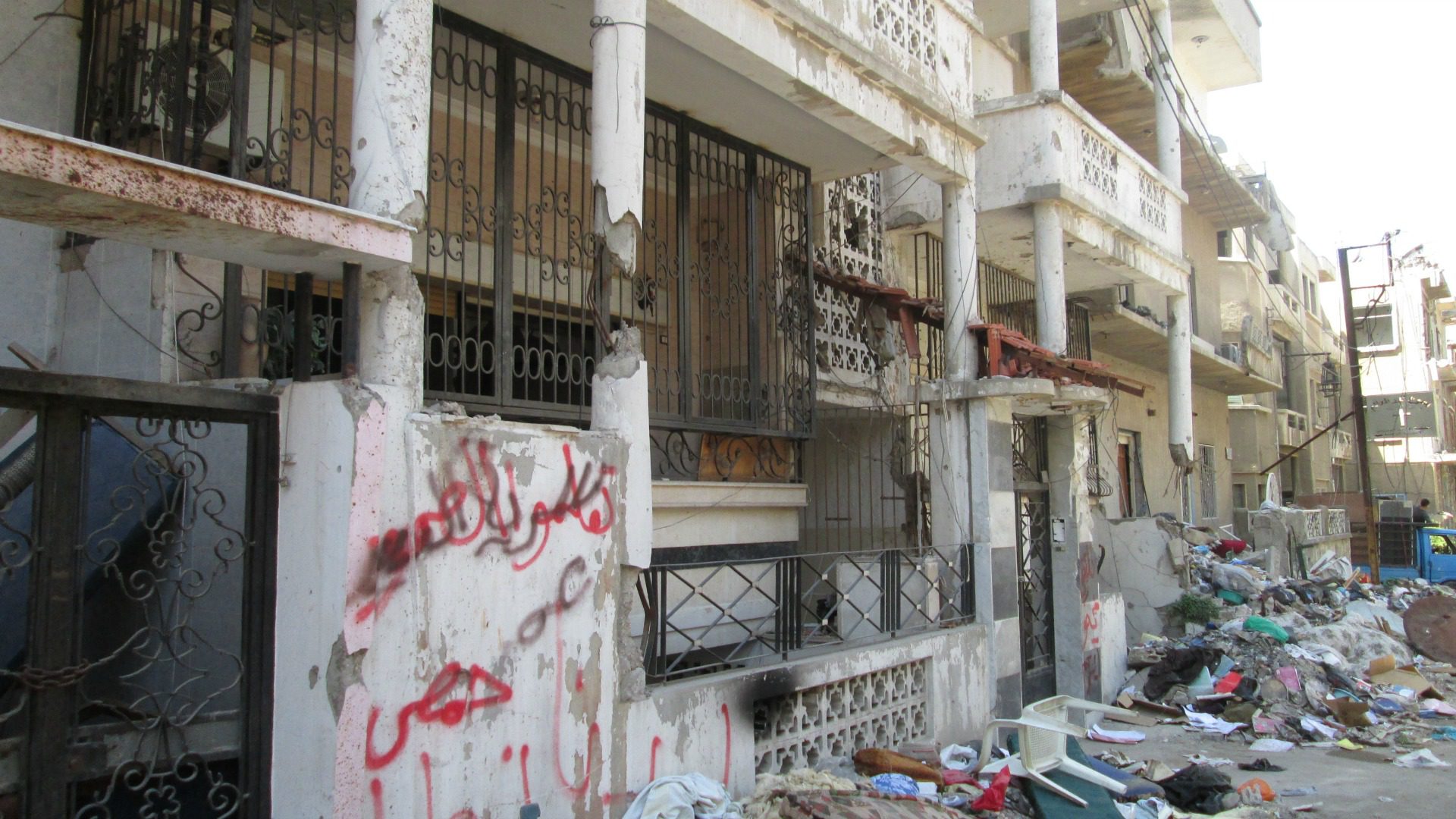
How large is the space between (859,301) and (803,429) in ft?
5.48

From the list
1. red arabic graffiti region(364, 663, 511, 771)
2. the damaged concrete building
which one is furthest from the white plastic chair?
red arabic graffiti region(364, 663, 511, 771)

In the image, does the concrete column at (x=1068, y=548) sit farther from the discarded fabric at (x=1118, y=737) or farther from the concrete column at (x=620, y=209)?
the concrete column at (x=620, y=209)

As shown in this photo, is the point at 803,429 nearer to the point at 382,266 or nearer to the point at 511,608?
the point at 511,608

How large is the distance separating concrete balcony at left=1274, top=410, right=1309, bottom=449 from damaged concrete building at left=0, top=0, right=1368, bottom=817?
20592 mm

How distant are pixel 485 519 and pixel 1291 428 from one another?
3140 cm

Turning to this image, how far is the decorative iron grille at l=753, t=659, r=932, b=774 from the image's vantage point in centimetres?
589

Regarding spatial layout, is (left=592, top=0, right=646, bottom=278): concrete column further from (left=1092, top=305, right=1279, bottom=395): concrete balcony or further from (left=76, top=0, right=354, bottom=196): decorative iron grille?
(left=1092, top=305, right=1279, bottom=395): concrete balcony

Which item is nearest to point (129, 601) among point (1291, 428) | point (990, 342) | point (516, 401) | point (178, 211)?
point (178, 211)

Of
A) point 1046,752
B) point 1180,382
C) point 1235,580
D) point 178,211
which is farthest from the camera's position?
point 1235,580

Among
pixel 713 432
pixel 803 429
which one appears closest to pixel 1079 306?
pixel 803 429

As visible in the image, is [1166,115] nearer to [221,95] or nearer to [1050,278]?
[1050,278]

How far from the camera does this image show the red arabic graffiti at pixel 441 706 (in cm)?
375

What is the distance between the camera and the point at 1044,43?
9859 mm

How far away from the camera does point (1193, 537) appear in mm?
17438
